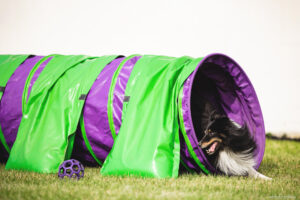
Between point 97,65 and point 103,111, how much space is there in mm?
644

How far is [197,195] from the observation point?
7.76 feet

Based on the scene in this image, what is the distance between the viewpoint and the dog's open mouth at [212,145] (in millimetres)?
3477

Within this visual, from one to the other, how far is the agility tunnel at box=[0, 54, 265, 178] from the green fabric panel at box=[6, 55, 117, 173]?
11mm

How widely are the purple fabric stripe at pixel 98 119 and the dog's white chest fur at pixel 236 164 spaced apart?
4.08 feet

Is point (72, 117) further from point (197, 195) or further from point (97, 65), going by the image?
point (197, 195)

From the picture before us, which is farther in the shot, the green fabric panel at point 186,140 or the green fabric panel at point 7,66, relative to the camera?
the green fabric panel at point 7,66

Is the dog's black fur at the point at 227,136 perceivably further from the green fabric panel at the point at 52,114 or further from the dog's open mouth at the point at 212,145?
the green fabric panel at the point at 52,114

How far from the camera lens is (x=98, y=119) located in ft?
11.9

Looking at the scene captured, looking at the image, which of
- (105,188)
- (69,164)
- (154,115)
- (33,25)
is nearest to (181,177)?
(154,115)

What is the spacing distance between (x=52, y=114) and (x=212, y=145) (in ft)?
5.99

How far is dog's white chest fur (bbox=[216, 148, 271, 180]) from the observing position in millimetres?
3357

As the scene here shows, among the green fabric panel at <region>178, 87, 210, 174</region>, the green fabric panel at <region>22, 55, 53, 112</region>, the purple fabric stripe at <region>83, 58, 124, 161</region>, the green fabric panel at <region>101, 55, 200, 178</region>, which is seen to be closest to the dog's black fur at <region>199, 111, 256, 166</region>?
the green fabric panel at <region>178, 87, 210, 174</region>

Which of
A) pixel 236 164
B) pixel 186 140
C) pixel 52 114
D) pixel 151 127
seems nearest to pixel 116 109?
pixel 151 127

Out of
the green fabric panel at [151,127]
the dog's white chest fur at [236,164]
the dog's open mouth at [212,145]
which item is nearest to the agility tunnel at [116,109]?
the green fabric panel at [151,127]
